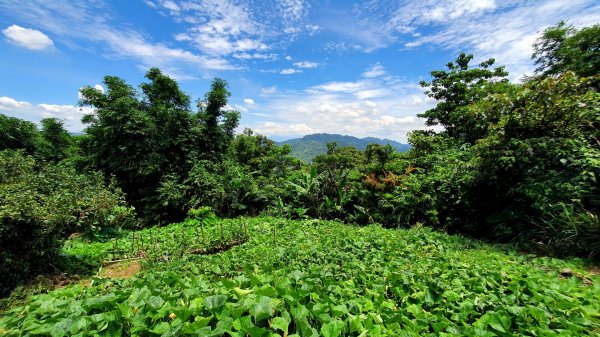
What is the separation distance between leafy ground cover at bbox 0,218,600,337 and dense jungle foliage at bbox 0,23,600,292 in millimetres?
2236

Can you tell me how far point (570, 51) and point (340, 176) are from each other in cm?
1581

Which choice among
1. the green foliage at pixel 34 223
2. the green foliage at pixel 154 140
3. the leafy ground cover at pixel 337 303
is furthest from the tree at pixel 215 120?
the leafy ground cover at pixel 337 303

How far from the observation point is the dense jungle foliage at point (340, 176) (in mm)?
4992

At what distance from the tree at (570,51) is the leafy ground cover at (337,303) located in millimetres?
14188

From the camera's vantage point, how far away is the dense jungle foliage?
16.4 feet

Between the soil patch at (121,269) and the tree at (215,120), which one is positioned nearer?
the soil patch at (121,269)

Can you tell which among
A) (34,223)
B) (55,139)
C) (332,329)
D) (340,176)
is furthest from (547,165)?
(55,139)

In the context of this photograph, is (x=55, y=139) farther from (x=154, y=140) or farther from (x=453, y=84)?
(x=453, y=84)

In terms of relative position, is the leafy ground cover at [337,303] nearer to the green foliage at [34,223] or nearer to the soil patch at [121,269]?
the soil patch at [121,269]

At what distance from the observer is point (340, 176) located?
10508 millimetres

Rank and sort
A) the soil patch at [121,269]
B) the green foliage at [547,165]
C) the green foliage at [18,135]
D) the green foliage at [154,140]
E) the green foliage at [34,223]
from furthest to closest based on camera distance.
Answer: the green foliage at [18,135] → the green foliage at [154,140] → the soil patch at [121,269] → the green foliage at [547,165] → the green foliage at [34,223]

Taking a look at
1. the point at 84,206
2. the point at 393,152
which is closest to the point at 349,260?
the point at 84,206

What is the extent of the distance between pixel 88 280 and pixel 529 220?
28.5 feet

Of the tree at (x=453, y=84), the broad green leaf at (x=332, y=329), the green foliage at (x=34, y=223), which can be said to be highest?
the tree at (x=453, y=84)
